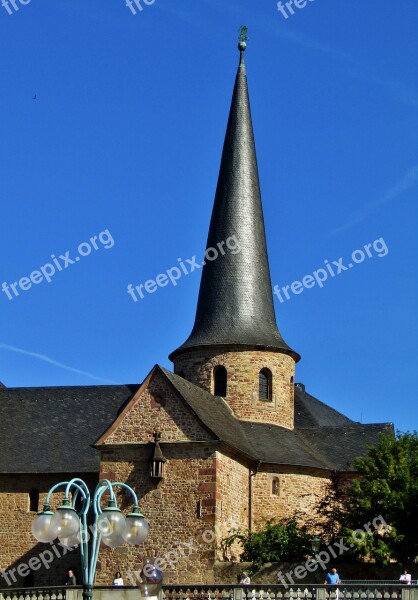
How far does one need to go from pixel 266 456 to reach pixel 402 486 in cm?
577

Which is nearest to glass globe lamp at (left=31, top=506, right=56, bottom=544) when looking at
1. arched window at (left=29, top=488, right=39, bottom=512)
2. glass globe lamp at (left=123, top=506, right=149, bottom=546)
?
glass globe lamp at (left=123, top=506, right=149, bottom=546)

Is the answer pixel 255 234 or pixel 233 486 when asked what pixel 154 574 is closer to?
pixel 233 486

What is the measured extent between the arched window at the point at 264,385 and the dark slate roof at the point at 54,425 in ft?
15.2

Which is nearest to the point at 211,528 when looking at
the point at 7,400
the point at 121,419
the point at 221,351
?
the point at 121,419

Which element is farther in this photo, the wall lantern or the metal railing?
the wall lantern

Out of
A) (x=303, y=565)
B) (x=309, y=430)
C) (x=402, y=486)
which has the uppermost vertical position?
(x=309, y=430)

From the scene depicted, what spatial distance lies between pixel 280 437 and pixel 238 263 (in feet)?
21.6

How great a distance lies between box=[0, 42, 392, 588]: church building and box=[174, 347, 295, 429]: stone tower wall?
0.04 metres

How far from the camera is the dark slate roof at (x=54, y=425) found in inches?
1759

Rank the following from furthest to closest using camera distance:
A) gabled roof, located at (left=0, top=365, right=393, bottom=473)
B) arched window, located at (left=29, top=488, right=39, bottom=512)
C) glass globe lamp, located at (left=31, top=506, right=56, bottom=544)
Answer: arched window, located at (left=29, top=488, right=39, bottom=512), gabled roof, located at (left=0, top=365, right=393, bottom=473), glass globe lamp, located at (left=31, top=506, right=56, bottom=544)

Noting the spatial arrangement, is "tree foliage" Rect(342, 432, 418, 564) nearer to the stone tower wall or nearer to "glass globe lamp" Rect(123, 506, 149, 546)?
the stone tower wall

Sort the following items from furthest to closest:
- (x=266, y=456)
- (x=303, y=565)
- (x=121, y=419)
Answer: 1. (x=266, y=456)
2. (x=121, y=419)
3. (x=303, y=565)

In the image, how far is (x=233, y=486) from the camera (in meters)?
40.9

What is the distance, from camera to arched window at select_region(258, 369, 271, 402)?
4584cm
